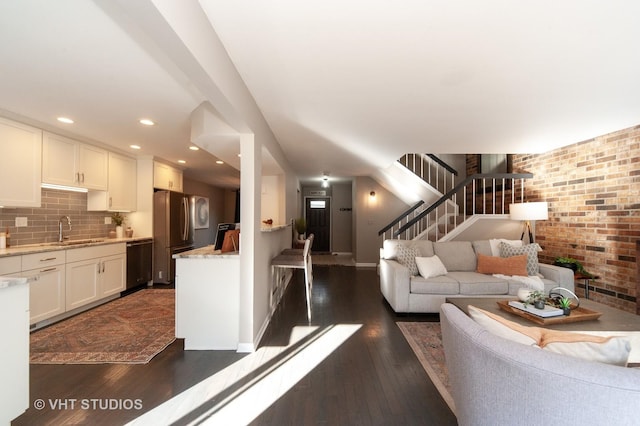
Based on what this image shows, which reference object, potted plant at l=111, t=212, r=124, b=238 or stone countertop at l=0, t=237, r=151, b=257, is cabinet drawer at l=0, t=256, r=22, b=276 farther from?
potted plant at l=111, t=212, r=124, b=238

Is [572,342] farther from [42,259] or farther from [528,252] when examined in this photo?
[42,259]

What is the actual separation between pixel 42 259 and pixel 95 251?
72 cm

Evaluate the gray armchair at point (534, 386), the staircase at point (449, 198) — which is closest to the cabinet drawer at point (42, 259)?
the gray armchair at point (534, 386)

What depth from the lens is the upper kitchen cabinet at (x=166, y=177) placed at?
4.93m

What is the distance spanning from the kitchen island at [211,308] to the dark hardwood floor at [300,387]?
0.12 meters

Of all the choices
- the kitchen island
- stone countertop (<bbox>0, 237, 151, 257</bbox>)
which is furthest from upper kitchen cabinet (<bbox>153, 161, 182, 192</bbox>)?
the kitchen island

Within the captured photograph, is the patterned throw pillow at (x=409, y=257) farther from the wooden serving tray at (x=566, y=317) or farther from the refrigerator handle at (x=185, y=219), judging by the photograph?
the refrigerator handle at (x=185, y=219)

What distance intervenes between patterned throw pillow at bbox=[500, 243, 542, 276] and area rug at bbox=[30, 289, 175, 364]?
4.31 metres

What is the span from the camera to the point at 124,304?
3793mm

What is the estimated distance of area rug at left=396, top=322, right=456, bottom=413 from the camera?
1976 mm

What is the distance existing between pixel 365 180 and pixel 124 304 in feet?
18.2

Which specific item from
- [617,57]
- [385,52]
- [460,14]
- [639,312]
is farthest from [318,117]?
[639,312]

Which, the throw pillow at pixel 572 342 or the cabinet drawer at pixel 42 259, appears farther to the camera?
the cabinet drawer at pixel 42 259

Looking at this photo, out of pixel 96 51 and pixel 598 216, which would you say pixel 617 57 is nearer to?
pixel 598 216
